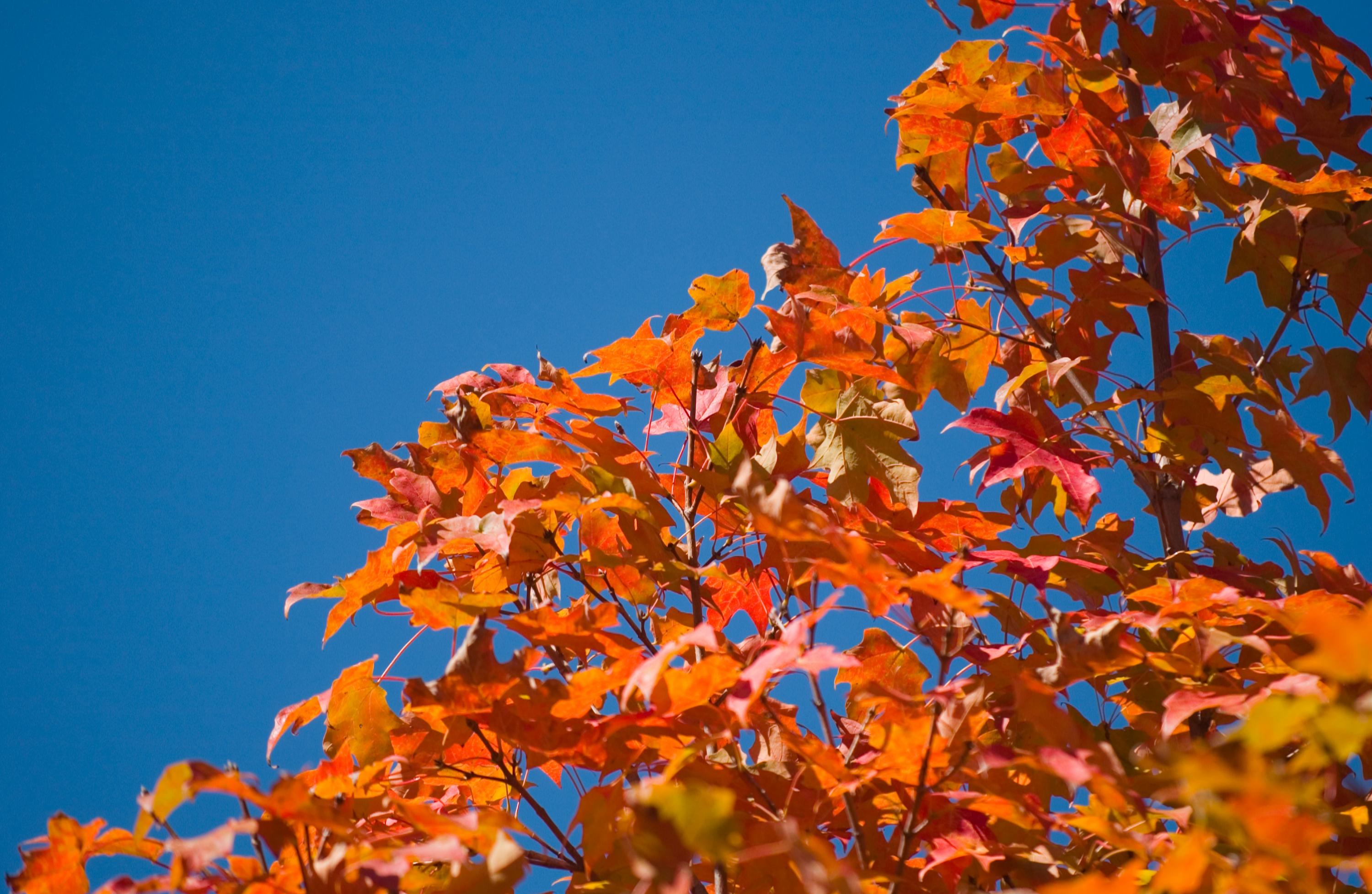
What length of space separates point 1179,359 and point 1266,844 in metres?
0.73

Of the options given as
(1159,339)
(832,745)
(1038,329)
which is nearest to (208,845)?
(832,745)

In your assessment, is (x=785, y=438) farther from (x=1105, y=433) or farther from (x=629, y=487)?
(x=1105, y=433)

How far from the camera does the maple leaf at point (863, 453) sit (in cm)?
80

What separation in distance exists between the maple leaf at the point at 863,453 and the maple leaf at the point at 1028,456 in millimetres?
96

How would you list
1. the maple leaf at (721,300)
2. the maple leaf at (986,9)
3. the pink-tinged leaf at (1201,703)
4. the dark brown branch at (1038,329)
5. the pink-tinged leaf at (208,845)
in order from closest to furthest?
the pink-tinged leaf at (208,845) < the pink-tinged leaf at (1201,703) < the maple leaf at (721,300) < the dark brown branch at (1038,329) < the maple leaf at (986,9)

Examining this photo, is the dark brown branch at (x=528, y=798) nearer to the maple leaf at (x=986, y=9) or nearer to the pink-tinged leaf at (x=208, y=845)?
the pink-tinged leaf at (x=208, y=845)

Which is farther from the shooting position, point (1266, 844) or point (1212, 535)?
point (1212, 535)

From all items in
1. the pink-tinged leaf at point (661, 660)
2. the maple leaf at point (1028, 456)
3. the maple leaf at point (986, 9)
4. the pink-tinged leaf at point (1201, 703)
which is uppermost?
the maple leaf at point (986, 9)

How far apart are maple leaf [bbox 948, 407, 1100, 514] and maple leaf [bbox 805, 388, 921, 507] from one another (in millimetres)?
96

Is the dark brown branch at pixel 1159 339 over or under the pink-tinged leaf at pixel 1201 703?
over

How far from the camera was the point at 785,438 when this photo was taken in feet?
2.82

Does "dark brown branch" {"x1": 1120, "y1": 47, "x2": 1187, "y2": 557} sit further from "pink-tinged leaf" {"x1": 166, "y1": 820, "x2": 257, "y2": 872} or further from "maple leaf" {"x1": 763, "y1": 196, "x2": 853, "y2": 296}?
"pink-tinged leaf" {"x1": 166, "y1": 820, "x2": 257, "y2": 872}

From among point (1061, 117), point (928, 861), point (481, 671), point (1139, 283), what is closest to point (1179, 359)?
point (1139, 283)

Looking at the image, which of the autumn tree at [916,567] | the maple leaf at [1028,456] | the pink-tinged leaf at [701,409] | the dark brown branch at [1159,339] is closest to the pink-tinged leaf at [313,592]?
the autumn tree at [916,567]
